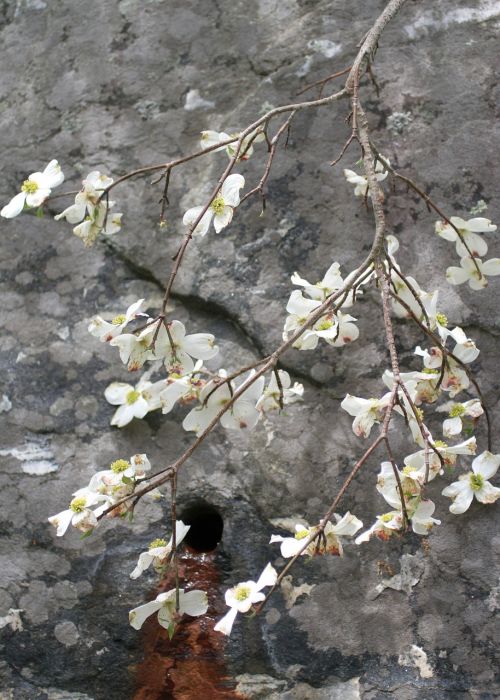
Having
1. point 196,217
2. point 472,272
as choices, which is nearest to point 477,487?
point 472,272

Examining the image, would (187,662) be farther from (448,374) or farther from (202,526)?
(448,374)

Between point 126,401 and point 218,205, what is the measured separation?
0.40 metres

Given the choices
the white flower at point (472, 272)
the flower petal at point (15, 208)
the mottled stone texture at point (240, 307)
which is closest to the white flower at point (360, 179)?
the mottled stone texture at point (240, 307)

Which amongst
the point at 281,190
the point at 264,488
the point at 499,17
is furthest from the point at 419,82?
the point at 264,488

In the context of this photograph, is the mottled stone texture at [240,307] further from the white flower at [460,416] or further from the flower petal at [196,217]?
the flower petal at [196,217]

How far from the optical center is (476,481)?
1268 millimetres

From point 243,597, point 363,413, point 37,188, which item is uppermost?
point 37,188

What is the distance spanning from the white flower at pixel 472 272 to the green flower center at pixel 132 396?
0.52m

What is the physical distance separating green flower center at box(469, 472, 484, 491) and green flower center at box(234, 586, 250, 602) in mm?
383

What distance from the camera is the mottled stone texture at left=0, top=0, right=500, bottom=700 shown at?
1.29 metres

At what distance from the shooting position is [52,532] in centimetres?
138

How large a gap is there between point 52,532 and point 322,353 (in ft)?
1.68

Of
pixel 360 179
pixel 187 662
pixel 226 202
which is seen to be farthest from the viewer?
pixel 360 179

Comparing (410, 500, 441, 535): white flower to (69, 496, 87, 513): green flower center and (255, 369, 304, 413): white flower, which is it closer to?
(255, 369, 304, 413): white flower
